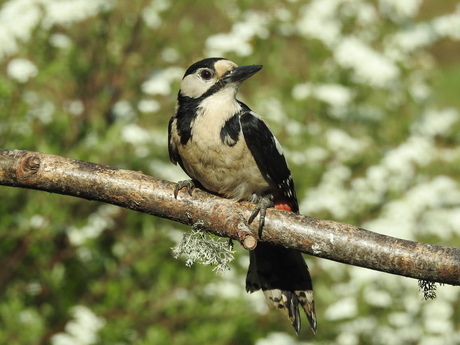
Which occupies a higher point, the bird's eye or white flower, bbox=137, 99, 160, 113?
white flower, bbox=137, 99, 160, 113

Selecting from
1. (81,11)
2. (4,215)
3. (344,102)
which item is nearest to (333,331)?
(344,102)

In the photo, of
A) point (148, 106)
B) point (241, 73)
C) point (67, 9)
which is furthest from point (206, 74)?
point (67, 9)

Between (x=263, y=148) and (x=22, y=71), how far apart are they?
184 cm

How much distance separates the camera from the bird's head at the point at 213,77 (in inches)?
140

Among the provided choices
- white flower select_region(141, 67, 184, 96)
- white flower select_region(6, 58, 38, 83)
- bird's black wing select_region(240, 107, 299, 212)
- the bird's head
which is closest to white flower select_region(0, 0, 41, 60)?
white flower select_region(6, 58, 38, 83)

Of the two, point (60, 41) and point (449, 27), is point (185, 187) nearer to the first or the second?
point (60, 41)

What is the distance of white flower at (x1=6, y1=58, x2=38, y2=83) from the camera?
4312 mm

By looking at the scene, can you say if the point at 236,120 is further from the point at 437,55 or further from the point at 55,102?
the point at 437,55

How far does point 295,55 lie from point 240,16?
176 centimetres

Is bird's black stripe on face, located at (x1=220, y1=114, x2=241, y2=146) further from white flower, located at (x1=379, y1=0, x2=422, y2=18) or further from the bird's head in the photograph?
white flower, located at (x1=379, y1=0, x2=422, y2=18)

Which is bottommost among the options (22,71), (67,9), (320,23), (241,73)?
(241,73)

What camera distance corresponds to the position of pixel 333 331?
4.89 metres

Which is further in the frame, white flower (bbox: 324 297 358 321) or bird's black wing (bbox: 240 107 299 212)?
white flower (bbox: 324 297 358 321)

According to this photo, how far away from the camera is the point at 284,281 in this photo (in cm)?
346
